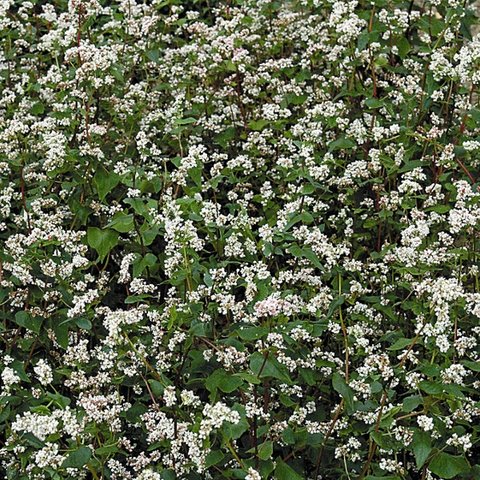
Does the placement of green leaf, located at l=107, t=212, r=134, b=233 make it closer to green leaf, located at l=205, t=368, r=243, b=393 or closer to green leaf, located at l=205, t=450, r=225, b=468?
green leaf, located at l=205, t=368, r=243, b=393

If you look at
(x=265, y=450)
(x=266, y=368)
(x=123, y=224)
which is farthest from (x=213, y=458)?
(x=123, y=224)

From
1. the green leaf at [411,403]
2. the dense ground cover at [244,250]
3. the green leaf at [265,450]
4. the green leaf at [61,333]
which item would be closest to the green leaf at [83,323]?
the dense ground cover at [244,250]

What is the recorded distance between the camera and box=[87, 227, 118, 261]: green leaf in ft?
12.9

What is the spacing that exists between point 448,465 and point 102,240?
5.30ft

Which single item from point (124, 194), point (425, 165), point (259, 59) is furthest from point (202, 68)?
point (425, 165)

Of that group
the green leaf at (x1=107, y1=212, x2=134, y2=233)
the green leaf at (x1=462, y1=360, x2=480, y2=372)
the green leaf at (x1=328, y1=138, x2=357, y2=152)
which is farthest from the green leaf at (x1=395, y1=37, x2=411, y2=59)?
the green leaf at (x1=462, y1=360, x2=480, y2=372)

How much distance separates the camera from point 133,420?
11.3 feet

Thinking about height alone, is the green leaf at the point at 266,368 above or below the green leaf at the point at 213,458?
above

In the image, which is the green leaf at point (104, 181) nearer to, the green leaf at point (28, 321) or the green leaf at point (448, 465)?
the green leaf at point (28, 321)

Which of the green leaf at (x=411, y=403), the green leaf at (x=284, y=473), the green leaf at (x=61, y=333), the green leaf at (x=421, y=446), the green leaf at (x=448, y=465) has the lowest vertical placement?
the green leaf at (x=448, y=465)

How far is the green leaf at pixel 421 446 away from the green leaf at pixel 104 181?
1.68 meters

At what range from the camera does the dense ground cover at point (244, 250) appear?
3258mm

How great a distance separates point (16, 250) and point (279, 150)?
150 centimetres

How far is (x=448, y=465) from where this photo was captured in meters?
3.17
